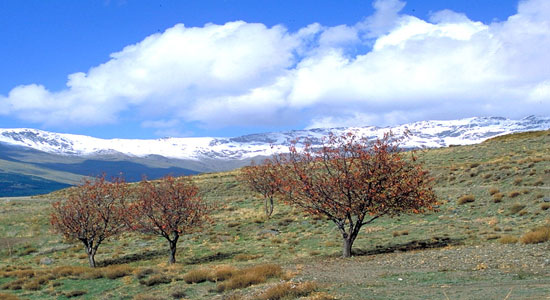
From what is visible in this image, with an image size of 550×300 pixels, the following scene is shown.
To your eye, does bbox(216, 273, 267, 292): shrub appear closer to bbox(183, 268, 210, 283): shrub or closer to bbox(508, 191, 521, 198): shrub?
bbox(183, 268, 210, 283): shrub

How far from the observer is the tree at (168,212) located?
117 ft

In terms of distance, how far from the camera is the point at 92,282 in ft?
93.1

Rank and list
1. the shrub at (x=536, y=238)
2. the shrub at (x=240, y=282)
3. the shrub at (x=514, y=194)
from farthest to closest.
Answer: the shrub at (x=514, y=194), the shrub at (x=536, y=238), the shrub at (x=240, y=282)

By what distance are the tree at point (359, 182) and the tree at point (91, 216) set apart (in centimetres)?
1814

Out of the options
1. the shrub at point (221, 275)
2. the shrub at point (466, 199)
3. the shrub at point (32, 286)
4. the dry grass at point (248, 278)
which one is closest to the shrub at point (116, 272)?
the shrub at point (32, 286)

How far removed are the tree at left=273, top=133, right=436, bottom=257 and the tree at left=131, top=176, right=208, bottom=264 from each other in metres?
10.2

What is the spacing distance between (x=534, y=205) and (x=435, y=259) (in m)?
19.9

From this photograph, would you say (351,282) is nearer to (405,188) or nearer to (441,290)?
(441,290)

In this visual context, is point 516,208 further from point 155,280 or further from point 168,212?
point 155,280

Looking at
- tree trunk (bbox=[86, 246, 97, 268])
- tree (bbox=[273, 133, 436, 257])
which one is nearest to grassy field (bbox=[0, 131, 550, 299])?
tree trunk (bbox=[86, 246, 97, 268])

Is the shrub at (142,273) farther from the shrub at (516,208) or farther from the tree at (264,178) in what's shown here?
the shrub at (516,208)

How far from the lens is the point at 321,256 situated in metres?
31.7

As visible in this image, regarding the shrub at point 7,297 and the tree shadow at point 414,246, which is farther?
the tree shadow at point 414,246

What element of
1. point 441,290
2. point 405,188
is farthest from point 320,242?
point 441,290
